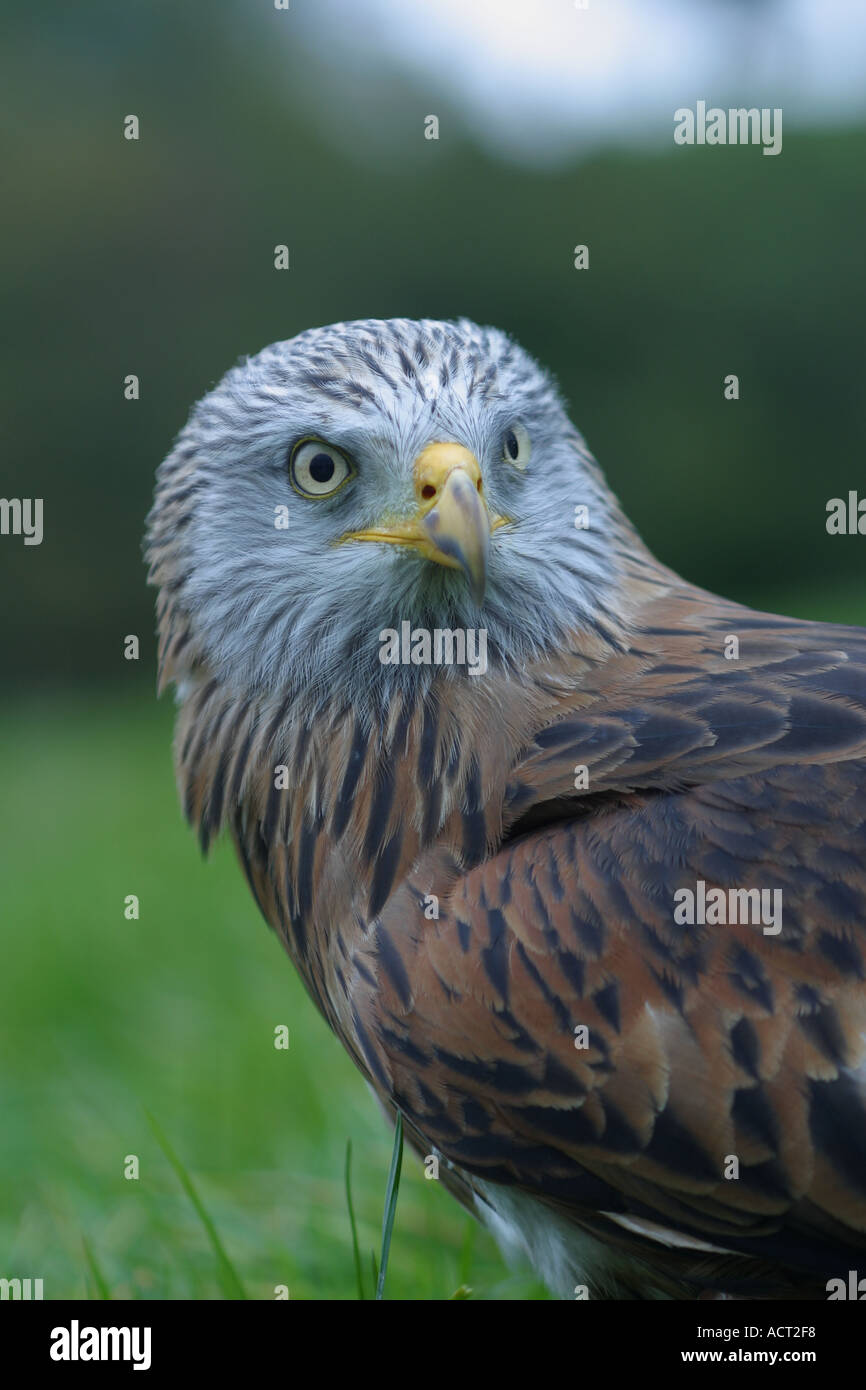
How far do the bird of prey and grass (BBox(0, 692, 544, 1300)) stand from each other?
702mm

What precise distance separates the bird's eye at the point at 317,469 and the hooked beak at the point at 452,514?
21cm

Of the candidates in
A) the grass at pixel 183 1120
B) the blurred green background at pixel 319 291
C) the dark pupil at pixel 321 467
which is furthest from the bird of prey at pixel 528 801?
the blurred green background at pixel 319 291

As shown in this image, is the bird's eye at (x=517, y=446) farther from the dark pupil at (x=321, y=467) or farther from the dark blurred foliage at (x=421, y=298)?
the dark blurred foliage at (x=421, y=298)

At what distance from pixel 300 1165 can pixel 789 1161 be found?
2277 mm

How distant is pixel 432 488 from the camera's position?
3277 millimetres

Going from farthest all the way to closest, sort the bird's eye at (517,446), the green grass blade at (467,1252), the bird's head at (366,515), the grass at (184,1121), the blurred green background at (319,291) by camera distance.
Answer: the blurred green background at (319,291) → the grass at (184,1121) → the green grass blade at (467,1252) → the bird's eye at (517,446) → the bird's head at (366,515)

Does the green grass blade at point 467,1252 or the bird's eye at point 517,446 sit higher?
the bird's eye at point 517,446

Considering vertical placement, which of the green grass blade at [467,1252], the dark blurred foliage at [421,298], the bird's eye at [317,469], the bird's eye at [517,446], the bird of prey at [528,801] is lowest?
the green grass blade at [467,1252]

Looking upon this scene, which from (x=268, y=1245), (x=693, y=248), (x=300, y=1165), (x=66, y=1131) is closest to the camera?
(x=268, y=1245)

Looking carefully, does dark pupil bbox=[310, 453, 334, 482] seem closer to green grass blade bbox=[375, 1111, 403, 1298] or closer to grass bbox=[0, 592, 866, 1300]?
green grass blade bbox=[375, 1111, 403, 1298]

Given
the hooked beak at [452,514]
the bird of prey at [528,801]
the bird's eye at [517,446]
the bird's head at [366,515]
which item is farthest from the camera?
the bird's eye at [517,446]

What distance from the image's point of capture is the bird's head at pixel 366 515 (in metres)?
3.42

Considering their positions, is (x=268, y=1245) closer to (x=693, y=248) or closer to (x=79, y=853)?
(x=79, y=853)

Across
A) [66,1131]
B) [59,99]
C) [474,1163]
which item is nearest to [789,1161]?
[474,1163]
